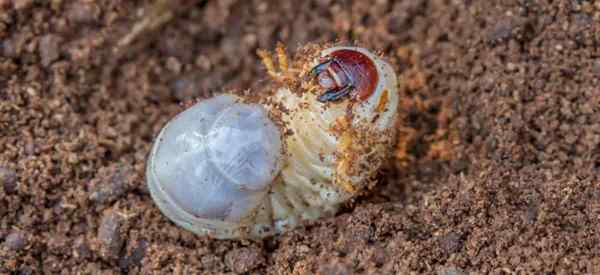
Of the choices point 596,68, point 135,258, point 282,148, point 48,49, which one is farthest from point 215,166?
point 596,68

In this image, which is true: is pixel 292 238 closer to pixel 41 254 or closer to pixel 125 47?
pixel 41 254

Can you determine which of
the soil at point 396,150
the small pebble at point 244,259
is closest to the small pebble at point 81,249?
the soil at point 396,150

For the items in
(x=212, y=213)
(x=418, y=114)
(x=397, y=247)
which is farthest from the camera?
(x=418, y=114)

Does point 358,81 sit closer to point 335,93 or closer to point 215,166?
point 335,93

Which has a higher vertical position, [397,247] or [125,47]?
[125,47]

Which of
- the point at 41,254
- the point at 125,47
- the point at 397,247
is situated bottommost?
the point at 41,254

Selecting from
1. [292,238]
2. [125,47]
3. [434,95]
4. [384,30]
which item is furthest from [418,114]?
[125,47]

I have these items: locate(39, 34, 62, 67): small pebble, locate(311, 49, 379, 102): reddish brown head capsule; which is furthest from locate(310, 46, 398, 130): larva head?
locate(39, 34, 62, 67): small pebble
